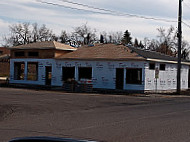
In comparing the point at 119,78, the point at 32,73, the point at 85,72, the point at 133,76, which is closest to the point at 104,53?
the point at 85,72

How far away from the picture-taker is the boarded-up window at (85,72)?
36.8 meters

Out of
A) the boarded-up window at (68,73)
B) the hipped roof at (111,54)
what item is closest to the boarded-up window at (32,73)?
the boarded-up window at (68,73)

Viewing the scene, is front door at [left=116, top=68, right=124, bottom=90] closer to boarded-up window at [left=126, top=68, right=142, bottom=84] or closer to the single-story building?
the single-story building

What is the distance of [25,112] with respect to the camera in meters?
16.8

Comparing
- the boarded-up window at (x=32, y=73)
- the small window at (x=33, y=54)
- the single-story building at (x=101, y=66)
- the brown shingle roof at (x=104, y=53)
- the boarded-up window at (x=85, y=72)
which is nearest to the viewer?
the single-story building at (x=101, y=66)

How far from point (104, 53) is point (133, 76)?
4501 mm

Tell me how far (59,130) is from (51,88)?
26758mm

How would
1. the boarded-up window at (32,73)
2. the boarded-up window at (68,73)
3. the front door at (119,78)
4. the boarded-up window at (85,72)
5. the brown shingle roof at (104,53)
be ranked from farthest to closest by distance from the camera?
the boarded-up window at (32,73) → the boarded-up window at (68,73) → the boarded-up window at (85,72) → the front door at (119,78) → the brown shingle roof at (104,53)

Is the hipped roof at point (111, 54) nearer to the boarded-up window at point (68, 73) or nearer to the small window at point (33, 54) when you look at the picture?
the boarded-up window at point (68, 73)

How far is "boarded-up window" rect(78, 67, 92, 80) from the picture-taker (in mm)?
36781

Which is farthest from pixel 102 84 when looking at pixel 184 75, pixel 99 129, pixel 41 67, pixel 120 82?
pixel 99 129

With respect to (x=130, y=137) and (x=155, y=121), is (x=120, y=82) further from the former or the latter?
(x=130, y=137)

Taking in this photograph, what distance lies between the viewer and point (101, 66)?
117ft

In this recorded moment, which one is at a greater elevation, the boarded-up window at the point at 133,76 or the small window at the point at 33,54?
the small window at the point at 33,54
